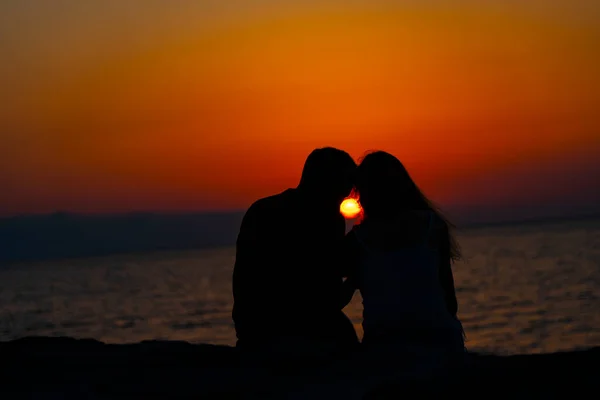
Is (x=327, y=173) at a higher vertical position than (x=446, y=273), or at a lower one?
higher

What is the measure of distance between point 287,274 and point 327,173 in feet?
2.26

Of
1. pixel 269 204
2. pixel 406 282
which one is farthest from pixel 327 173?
pixel 406 282

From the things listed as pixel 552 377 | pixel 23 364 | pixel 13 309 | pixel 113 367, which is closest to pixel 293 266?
pixel 113 367

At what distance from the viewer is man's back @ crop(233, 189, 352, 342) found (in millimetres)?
5574

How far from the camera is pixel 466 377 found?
383 cm

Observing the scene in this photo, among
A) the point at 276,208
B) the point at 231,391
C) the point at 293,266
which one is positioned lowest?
the point at 231,391

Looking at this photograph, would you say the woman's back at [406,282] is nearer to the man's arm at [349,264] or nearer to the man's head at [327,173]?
the man's arm at [349,264]

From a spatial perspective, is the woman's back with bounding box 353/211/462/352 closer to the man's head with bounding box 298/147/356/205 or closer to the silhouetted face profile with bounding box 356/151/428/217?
the silhouetted face profile with bounding box 356/151/428/217

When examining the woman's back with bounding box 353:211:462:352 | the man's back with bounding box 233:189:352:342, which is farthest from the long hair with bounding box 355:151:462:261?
the man's back with bounding box 233:189:352:342

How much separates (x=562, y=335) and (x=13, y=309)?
88.4 ft

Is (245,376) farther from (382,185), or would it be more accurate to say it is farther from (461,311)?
(461,311)

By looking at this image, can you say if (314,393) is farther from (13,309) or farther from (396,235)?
(13,309)

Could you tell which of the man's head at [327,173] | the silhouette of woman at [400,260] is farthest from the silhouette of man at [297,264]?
the silhouette of woman at [400,260]

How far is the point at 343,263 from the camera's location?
540 centimetres
